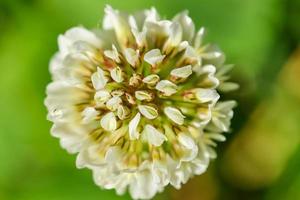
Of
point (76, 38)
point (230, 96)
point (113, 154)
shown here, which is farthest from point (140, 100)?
point (230, 96)

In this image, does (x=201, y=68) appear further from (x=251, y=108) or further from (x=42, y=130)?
(x=42, y=130)

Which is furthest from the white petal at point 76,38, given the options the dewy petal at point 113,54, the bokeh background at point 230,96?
the bokeh background at point 230,96

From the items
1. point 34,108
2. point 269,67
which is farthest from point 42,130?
point 269,67

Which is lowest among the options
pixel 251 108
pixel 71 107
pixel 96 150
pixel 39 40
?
pixel 251 108

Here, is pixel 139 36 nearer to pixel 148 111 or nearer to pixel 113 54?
pixel 113 54

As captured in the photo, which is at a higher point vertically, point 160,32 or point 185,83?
point 160,32

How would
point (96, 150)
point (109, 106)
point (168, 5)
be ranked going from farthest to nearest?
point (168, 5), point (96, 150), point (109, 106)

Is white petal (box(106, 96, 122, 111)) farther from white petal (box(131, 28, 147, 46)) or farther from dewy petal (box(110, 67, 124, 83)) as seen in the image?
white petal (box(131, 28, 147, 46))

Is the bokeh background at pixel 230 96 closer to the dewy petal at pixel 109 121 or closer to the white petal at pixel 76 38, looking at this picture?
the white petal at pixel 76 38
